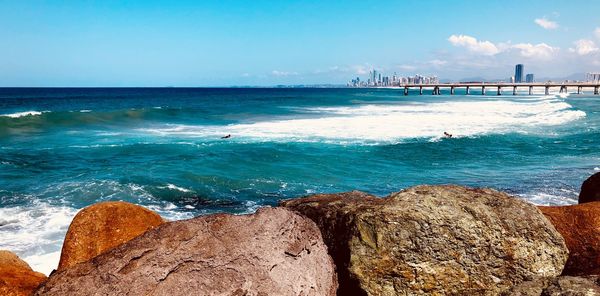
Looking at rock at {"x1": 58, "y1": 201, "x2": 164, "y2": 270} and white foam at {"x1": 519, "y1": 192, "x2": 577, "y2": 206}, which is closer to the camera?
rock at {"x1": 58, "y1": 201, "x2": 164, "y2": 270}

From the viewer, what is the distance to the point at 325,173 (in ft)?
64.2

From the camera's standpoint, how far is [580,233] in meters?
5.77

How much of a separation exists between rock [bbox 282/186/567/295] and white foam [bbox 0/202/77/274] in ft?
23.9

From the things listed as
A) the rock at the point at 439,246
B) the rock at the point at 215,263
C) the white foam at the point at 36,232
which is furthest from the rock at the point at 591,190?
the white foam at the point at 36,232

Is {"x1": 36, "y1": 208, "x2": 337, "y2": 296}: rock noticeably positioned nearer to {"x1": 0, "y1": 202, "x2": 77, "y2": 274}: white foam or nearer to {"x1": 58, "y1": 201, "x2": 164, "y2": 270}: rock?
{"x1": 58, "y1": 201, "x2": 164, "y2": 270}: rock

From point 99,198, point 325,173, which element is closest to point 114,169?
point 99,198

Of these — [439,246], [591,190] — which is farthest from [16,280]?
[591,190]

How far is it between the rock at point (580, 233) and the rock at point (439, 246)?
0.70m

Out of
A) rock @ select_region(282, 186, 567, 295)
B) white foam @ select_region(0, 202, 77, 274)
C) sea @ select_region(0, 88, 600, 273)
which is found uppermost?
rock @ select_region(282, 186, 567, 295)

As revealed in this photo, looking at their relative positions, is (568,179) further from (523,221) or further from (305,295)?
(305,295)

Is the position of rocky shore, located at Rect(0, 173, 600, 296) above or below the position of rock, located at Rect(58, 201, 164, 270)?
above

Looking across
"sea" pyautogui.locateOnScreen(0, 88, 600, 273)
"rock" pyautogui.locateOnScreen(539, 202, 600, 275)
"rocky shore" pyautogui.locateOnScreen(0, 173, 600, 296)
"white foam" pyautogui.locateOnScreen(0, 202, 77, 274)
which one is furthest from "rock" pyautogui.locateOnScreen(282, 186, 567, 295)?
"sea" pyautogui.locateOnScreen(0, 88, 600, 273)

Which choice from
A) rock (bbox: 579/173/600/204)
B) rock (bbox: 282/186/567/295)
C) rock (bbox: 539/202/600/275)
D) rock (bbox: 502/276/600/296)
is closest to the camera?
rock (bbox: 502/276/600/296)

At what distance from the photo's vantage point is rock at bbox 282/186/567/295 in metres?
4.52
